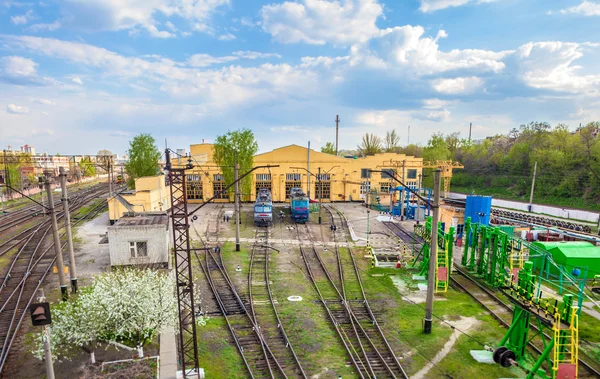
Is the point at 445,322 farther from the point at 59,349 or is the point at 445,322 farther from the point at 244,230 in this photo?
the point at 244,230

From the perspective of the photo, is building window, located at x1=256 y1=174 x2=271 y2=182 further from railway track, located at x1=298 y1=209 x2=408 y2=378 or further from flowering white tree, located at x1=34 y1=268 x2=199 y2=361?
flowering white tree, located at x1=34 y1=268 x2=199 y2=361

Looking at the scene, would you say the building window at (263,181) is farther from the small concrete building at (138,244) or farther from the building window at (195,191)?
the small concrete building at (138,244)

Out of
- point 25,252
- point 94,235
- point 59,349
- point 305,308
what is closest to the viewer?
point 59,349

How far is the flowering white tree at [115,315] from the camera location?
12.2 meters

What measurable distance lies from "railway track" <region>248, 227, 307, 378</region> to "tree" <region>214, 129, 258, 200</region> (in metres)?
25.0

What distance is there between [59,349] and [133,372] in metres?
3.46

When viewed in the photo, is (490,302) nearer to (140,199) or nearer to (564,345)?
(564,345)

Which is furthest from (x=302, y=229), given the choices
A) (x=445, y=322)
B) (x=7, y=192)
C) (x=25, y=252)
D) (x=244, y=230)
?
(x=7, y=192)

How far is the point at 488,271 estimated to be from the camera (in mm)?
22016

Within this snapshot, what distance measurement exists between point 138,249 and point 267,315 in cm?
1102

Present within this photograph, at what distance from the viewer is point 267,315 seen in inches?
683

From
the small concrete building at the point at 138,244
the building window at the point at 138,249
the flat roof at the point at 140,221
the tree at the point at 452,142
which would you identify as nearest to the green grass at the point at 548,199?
the tree at the point at 452,142

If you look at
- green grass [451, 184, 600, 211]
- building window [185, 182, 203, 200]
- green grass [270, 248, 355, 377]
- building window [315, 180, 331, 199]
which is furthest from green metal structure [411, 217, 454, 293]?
green grass [451, 184, 600, 211]

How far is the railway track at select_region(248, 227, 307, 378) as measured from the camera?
44.4 ft
